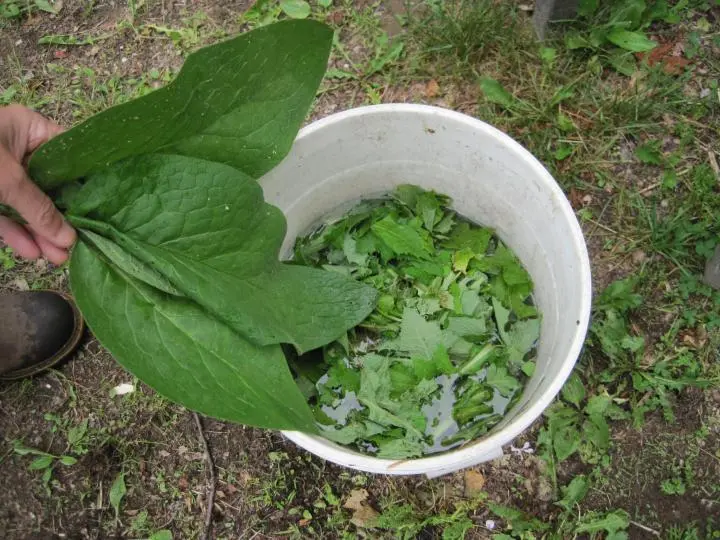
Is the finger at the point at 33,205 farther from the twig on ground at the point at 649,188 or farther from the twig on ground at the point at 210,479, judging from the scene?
the twig on ground at the point at 649,188

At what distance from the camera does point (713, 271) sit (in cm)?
170

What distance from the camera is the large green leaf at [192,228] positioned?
1.16 m

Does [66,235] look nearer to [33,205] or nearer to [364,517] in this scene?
[33,205]

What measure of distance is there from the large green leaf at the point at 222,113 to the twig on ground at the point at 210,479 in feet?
2.72

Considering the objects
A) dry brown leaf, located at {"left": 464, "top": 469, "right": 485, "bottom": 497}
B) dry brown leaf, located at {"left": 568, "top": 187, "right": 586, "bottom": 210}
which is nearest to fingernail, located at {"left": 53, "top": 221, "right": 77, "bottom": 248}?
dry brown leaf, located at {"left": 464, "top": 469, "right": 485, "bottom": 497}

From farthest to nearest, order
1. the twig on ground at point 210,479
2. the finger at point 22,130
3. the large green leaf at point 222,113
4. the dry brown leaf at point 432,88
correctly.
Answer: the dry brown leaf at point 432,88
the twig on ground at point 210,479
the finger at point 22,130
the large green leaf at point 222,113

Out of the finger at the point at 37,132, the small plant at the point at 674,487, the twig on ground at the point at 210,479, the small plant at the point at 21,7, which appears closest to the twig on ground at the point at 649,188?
the small plant at the point at 674,487

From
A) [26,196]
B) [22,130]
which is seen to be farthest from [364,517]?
[22,130]

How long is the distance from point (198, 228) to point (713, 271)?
1.36 metres

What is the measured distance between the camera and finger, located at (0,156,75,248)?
43.4 inches

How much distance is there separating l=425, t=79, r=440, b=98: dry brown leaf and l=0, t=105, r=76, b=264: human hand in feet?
3.53

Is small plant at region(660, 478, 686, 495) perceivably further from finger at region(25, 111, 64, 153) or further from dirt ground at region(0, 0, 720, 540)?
finger at region(25, 111, 64, 153)

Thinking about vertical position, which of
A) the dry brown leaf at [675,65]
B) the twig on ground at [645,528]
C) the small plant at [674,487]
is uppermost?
the dry brown leaf at [675,65]

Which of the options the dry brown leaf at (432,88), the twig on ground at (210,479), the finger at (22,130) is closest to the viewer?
the finger at (22,130)
